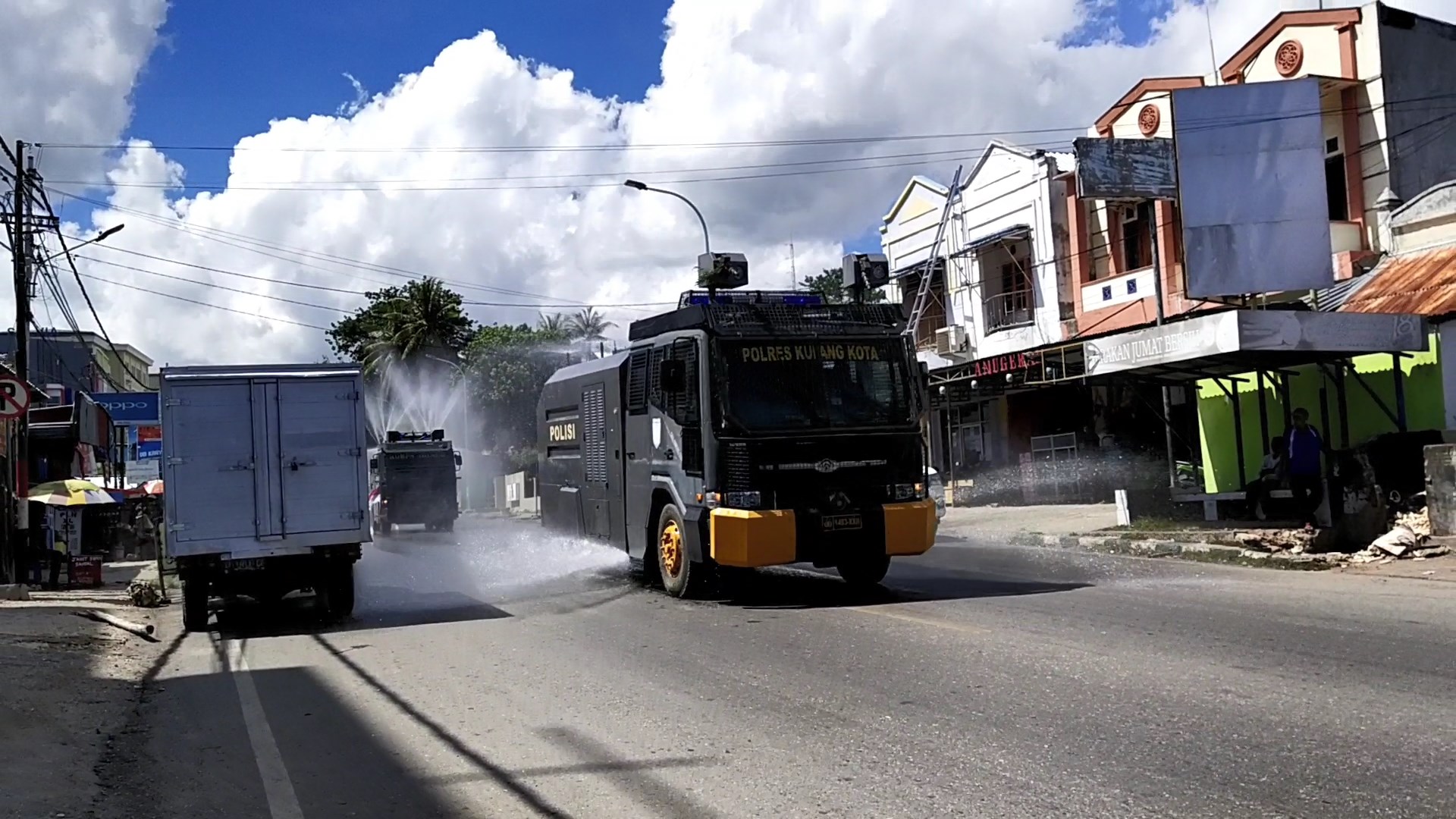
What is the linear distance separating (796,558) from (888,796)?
657cm

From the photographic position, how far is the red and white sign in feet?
47.3

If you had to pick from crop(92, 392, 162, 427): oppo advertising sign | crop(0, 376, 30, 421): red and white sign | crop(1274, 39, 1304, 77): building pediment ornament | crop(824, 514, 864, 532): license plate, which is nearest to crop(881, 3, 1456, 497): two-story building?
crop(1274, 39, 1304, 77): building pediment ornament

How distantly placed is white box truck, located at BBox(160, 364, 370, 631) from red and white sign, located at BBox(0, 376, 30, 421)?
3.10m

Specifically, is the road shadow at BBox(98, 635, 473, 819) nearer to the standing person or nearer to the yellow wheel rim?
the yellow wheel rim

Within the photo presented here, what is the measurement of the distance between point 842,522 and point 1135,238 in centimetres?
1750

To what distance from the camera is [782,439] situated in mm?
11781

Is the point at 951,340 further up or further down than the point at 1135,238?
further down

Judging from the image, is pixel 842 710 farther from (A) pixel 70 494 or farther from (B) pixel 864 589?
(A) pixel 70 494

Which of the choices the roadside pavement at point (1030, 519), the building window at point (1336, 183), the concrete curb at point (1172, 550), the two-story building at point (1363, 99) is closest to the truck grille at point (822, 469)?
the concrete curb at point (1172, 550)

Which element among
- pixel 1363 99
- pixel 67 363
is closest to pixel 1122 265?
pixel 1363 99

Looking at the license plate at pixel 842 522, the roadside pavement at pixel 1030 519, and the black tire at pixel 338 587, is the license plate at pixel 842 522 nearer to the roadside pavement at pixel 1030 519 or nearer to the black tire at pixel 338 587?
the black tire at pixel 338 587

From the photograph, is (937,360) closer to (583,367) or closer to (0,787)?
(583,367)

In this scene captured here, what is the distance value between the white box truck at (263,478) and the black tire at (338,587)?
12mm

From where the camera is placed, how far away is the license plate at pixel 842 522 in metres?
11.8
